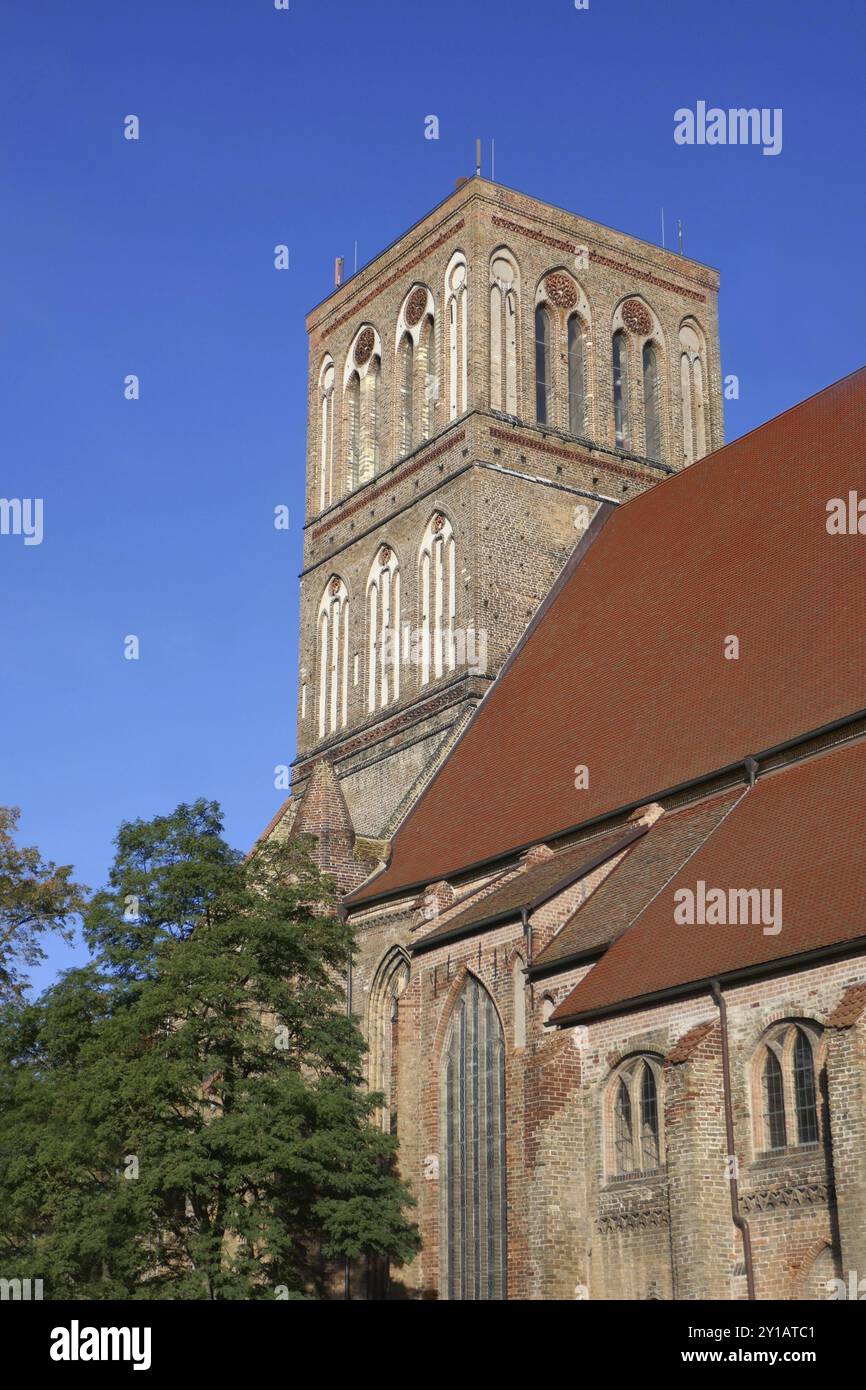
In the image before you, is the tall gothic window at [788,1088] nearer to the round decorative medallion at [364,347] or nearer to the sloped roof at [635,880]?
the sloped roof at [635,880]

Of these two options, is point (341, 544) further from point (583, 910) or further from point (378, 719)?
point (583, 910)

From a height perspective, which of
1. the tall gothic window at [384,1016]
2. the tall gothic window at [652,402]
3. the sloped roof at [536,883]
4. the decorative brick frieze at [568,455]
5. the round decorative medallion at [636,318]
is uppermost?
the round decorative medallion at [636,318]

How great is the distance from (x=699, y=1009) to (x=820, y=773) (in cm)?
341

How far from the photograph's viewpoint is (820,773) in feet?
66.6

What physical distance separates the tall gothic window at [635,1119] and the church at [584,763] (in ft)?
0.16

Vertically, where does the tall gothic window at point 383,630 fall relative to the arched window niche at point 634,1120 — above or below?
above

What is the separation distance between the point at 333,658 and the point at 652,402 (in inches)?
350

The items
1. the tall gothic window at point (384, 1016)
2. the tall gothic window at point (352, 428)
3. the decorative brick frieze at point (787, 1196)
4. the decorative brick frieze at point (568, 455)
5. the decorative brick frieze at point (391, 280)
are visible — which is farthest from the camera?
the tall gothic window at point (352, 428)

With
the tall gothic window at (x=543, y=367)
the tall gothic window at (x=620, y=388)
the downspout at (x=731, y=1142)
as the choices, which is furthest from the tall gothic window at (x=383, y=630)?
the downspout at (x=731, y=1142)

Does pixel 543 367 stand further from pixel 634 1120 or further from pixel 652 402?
pixel 634 1120

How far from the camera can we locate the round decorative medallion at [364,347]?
38.0 metres

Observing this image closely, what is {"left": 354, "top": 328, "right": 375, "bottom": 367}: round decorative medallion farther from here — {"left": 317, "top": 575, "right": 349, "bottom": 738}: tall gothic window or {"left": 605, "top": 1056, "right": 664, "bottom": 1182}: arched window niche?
{"left": 605, "top": 1056, "right": 664, "bottom": 1182}: arched window niche

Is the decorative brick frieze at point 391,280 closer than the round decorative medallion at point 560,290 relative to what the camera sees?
No
